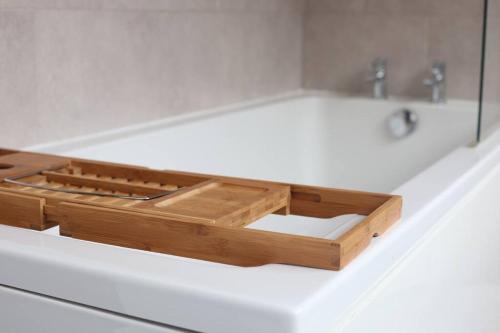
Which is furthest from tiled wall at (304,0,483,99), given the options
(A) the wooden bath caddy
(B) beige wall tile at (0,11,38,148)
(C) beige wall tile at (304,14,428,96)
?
(A) the wooden bath caddy

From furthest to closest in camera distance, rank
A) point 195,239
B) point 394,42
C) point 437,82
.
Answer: point 394,42 < point 437,82 < point 195,239

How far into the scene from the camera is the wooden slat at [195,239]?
81 centimetres

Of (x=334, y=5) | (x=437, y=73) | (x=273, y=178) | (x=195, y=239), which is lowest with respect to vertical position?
(x=273, y=178)

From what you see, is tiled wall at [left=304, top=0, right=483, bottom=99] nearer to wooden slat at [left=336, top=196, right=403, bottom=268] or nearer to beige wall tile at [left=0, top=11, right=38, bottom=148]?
beige wall tile at [left=0, top=11, right=38, bottom=148]

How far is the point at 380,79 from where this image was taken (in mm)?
2553

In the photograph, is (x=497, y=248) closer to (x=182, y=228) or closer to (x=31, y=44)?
(x=182, y=228)

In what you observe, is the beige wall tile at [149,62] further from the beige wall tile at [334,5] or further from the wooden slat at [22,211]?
the wooden slat at [22,211]

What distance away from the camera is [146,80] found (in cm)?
193

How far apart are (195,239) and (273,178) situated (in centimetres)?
151

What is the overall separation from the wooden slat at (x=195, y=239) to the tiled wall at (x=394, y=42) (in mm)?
1857

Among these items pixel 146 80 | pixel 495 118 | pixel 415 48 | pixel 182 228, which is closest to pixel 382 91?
pixel 415 48

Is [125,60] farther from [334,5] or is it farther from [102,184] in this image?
[334,5]

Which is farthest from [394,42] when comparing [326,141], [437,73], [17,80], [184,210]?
[184,210]

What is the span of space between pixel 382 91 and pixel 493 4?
85cm
